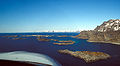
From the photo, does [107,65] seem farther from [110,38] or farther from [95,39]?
[95,39]

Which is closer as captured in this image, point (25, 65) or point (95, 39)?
point (25, 65)

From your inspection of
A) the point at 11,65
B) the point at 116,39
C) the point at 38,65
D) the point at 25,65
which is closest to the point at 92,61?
the point at 38,65

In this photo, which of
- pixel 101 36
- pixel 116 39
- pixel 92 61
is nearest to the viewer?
pixel 92 61

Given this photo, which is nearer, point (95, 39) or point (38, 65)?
point (38, 65)

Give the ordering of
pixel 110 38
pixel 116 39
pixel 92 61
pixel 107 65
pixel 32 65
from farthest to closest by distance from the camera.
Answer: pixel 110 38 < pixel 116 39 < pixel 92 61 < pixel 107 65 < pixel 32 65

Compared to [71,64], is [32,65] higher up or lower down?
higher up

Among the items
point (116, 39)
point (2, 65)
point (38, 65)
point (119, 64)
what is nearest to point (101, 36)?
point (116, 39)

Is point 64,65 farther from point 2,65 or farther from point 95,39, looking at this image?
point 95,39

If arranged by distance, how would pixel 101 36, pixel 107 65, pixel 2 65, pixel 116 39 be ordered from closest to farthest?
pixel 2 65
pixel 107 65
pixel 116 39
pixel 101 36

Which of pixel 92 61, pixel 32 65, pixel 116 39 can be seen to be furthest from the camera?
pixel 116 39

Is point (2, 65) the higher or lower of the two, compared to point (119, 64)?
higher
